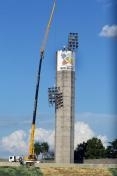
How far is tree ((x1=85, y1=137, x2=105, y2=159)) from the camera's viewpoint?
6467 inches

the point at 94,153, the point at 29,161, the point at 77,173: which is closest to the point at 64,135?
the point at 94,153

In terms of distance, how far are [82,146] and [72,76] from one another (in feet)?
131

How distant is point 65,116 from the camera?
471 ft

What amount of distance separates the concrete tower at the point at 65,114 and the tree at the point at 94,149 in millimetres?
23685

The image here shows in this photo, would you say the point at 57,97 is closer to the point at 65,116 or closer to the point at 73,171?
the point at 65,116

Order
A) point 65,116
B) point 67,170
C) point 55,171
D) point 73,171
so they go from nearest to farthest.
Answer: point 55,171 < point 73,171 < point 67,170 < point 65,116

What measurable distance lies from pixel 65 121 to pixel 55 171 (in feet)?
203

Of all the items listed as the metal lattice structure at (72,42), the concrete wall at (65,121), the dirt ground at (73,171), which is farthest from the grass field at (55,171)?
the metal lattice structure at (72,42)

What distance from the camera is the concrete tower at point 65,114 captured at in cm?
14088

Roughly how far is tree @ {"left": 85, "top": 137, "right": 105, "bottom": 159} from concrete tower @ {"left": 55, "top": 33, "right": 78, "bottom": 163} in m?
23.7

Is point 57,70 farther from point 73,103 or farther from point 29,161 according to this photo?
point 29,161

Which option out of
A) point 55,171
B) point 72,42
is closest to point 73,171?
point 55,171

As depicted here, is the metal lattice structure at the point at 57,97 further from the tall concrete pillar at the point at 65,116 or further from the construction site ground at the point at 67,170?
the construction site ground at the point at 67,170

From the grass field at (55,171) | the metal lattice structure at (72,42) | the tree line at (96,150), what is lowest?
the grass field at (55,171)
